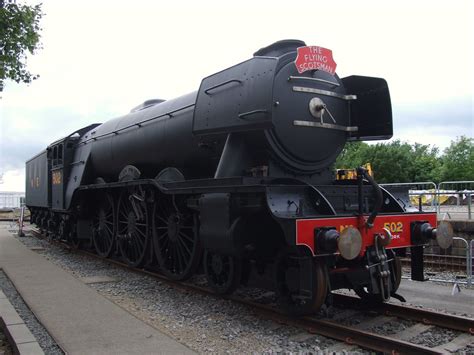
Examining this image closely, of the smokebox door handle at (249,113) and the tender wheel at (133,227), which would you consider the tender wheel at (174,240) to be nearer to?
the tender wheel at (133,227)

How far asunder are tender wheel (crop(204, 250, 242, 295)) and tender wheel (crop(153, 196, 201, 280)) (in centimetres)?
43

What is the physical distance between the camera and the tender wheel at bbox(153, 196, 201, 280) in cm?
680

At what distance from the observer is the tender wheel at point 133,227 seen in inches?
322

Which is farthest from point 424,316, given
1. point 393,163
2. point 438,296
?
point 393,163

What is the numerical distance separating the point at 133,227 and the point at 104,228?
1987mm

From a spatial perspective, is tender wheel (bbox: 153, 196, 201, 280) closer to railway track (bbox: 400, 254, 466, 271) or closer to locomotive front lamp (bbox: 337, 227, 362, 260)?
locomotive front lamp (bbox: 337, 227, 362, 260)

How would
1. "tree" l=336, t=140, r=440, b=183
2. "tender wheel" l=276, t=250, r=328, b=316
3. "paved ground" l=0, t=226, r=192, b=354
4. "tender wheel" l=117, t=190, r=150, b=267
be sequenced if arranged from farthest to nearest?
"tree" l=336, t=140, r=440, b=183 < "tender wheel" l=117, t=190, r=150, b=267 < "tender wheel" l=276, t=250, r=328, b=316 < "paved ground" l=0, t=226, r=192, b=354

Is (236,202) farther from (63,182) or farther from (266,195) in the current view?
(63,182)

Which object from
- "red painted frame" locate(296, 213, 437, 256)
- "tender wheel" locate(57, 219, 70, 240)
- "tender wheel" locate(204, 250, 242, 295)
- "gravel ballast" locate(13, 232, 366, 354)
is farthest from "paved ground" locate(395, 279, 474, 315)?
"tender wheel" locate(57, 219, 70, 240)

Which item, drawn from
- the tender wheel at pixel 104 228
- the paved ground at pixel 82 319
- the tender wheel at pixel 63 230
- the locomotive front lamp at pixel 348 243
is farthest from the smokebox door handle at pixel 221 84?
the tender wheel at pixel 63 230

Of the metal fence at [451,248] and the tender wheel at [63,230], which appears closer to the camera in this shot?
the metal fence at [451,248]

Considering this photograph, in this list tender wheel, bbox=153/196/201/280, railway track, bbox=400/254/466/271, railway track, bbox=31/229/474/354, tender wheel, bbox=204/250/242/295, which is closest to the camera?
railway track, bbox=31/229/474/354

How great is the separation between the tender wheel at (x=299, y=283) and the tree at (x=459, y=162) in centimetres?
5327

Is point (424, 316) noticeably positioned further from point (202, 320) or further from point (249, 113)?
point (249, 113)
